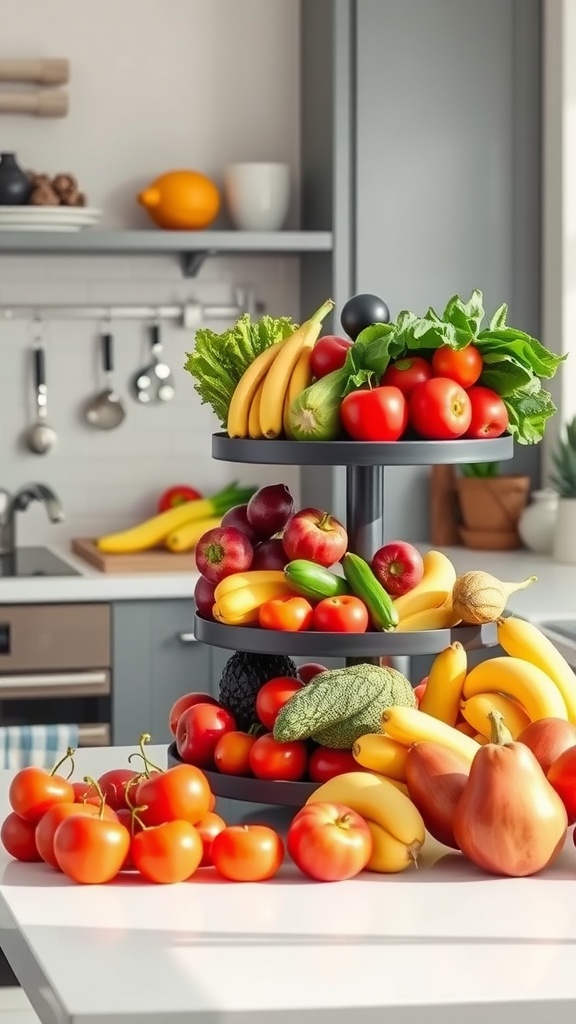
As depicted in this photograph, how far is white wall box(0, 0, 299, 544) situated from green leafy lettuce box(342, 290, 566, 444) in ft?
8.11

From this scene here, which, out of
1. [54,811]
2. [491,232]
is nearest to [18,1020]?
[54,811]

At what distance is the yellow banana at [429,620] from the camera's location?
1.71 meters

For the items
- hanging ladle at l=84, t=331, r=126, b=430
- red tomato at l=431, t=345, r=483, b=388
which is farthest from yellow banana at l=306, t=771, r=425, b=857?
hanging ladle at l=84, t=331, r=126, b=430

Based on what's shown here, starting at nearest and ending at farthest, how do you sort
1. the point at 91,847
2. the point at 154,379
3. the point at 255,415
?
the point at 91,847, the point at 255,415, the point at 154,379

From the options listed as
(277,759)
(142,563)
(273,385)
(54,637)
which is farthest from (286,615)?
(142,563)

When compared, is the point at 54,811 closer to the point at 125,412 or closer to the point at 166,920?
the point at 166,920

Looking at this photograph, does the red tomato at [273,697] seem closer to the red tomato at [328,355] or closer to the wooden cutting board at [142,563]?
the red tomato at [328,355]

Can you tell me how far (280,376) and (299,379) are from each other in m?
0.03

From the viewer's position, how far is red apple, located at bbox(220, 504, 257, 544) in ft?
5.83

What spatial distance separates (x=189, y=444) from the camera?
4211 mm

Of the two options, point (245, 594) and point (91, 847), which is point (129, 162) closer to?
point (245, 594)

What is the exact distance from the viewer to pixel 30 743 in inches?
103

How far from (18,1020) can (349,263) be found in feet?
6.75

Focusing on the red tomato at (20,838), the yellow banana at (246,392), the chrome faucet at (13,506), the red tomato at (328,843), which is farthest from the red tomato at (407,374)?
the chrome faucet at (13,506)
